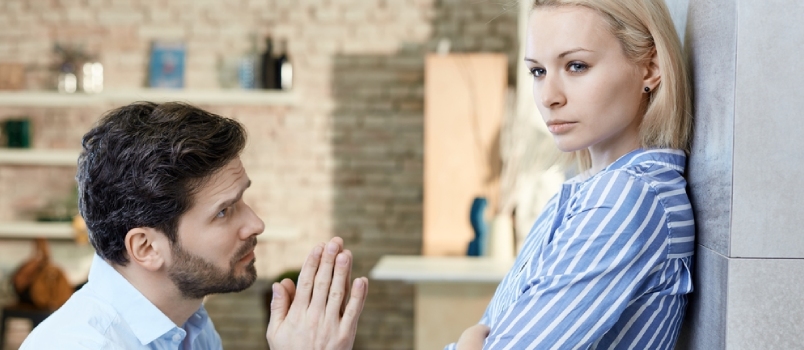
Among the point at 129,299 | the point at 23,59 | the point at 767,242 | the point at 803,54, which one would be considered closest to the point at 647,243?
the point at 767,242

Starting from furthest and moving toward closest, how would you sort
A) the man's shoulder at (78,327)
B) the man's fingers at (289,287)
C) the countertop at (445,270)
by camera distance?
the countertop at (445,270)
the man's fingers at (289,287)
the man's shoulder at (78,327)

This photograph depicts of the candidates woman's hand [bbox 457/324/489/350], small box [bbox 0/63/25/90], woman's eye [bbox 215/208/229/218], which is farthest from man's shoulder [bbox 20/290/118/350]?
small box [bbox 0/63/25/90]

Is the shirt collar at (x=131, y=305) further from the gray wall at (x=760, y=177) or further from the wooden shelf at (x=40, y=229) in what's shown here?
the wooden shelf at (x=40, y=229)

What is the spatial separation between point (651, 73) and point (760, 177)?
0.29 meters

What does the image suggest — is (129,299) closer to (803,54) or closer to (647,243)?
(647,243)

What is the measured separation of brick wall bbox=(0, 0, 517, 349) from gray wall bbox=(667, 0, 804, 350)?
446cm

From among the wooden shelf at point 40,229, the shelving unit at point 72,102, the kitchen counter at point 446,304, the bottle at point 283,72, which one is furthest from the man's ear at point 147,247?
the wooden shelf at point 40,229

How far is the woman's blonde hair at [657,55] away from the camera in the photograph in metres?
1.15

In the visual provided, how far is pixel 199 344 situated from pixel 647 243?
3.56 feet

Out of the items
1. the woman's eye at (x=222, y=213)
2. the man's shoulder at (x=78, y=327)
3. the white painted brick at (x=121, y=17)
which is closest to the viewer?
the man's shoulder at (x=78, y=327)

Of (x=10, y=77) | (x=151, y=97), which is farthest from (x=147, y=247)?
(x=10, y=77)

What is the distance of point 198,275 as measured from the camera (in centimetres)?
159

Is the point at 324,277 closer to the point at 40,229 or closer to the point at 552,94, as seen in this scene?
the point at 552,94

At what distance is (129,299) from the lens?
152cm
